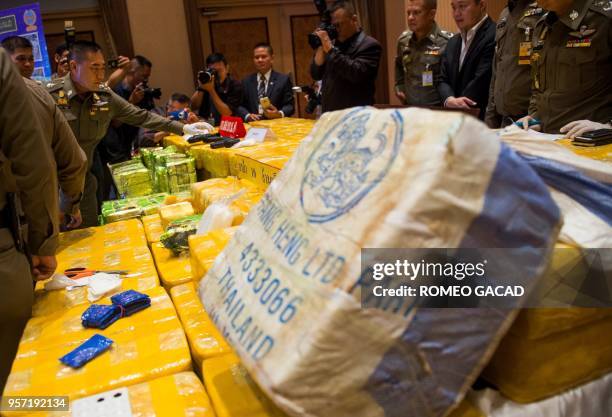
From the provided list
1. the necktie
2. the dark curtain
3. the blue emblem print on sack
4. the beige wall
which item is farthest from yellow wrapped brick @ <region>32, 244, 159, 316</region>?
the beige wall

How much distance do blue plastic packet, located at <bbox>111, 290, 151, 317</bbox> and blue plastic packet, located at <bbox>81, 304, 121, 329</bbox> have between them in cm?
2

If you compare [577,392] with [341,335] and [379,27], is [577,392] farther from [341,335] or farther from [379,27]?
[379,27]

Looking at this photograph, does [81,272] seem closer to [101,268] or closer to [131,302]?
[101,268]

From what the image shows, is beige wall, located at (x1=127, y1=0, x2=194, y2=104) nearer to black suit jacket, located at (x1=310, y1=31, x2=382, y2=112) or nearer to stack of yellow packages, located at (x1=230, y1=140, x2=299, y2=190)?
black suit jacket, located at (x1=310, y1=31, x2=382, y2=112)

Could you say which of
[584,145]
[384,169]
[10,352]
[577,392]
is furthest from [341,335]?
[584,145]

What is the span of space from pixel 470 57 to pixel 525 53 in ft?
1.94

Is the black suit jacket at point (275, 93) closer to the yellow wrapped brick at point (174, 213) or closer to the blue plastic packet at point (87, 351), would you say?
→ the yellow wrapped brick at point (174, 213)

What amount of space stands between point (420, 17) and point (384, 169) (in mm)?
2955

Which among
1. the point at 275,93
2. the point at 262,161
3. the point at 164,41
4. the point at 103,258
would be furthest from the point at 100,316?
the point at 164,41

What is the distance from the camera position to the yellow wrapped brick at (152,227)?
211 cm

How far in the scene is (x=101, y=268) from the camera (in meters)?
1.82

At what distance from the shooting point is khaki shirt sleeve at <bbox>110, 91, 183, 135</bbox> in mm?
3363

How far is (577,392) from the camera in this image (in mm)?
853

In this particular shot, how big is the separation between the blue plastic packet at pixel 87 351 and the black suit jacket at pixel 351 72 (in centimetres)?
259
